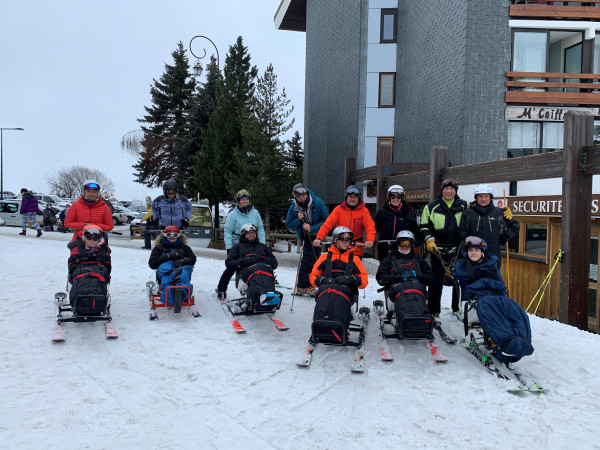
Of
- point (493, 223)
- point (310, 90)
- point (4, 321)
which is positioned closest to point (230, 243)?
point (4, 321)

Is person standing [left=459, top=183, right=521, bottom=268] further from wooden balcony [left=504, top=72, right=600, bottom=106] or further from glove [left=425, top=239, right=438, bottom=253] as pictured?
wooden balcony [left=504, top=72, right=600, bottom=106]

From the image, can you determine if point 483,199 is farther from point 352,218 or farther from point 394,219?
point 352,218

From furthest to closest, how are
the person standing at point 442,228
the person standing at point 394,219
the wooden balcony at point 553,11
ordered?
the wooden balcony at point 553,11 < the person standing at point 394,219 < the person standing at point 442,228

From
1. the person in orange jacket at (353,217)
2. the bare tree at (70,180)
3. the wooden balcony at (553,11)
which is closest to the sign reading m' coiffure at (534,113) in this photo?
the wooden balcony at (553,11)

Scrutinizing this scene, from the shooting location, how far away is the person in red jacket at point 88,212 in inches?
267

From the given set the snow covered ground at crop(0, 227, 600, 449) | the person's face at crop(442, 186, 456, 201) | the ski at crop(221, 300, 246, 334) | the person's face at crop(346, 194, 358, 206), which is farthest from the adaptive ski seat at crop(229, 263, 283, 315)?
the person's face at crop(442, 186, 456, 201)

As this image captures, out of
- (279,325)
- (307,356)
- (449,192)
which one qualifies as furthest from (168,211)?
(449,192)

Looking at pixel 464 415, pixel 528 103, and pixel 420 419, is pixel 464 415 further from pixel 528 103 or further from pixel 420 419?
pixel 528 103

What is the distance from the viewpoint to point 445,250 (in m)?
6.17

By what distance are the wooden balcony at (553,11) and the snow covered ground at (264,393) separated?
37.4 feet

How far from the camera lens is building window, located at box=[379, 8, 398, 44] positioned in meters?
Result: 18.5

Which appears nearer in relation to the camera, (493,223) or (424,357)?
(424,357)

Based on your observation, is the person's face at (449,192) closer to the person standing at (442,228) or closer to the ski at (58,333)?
the person standing at (442,228)

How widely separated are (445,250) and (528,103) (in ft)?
34.8
